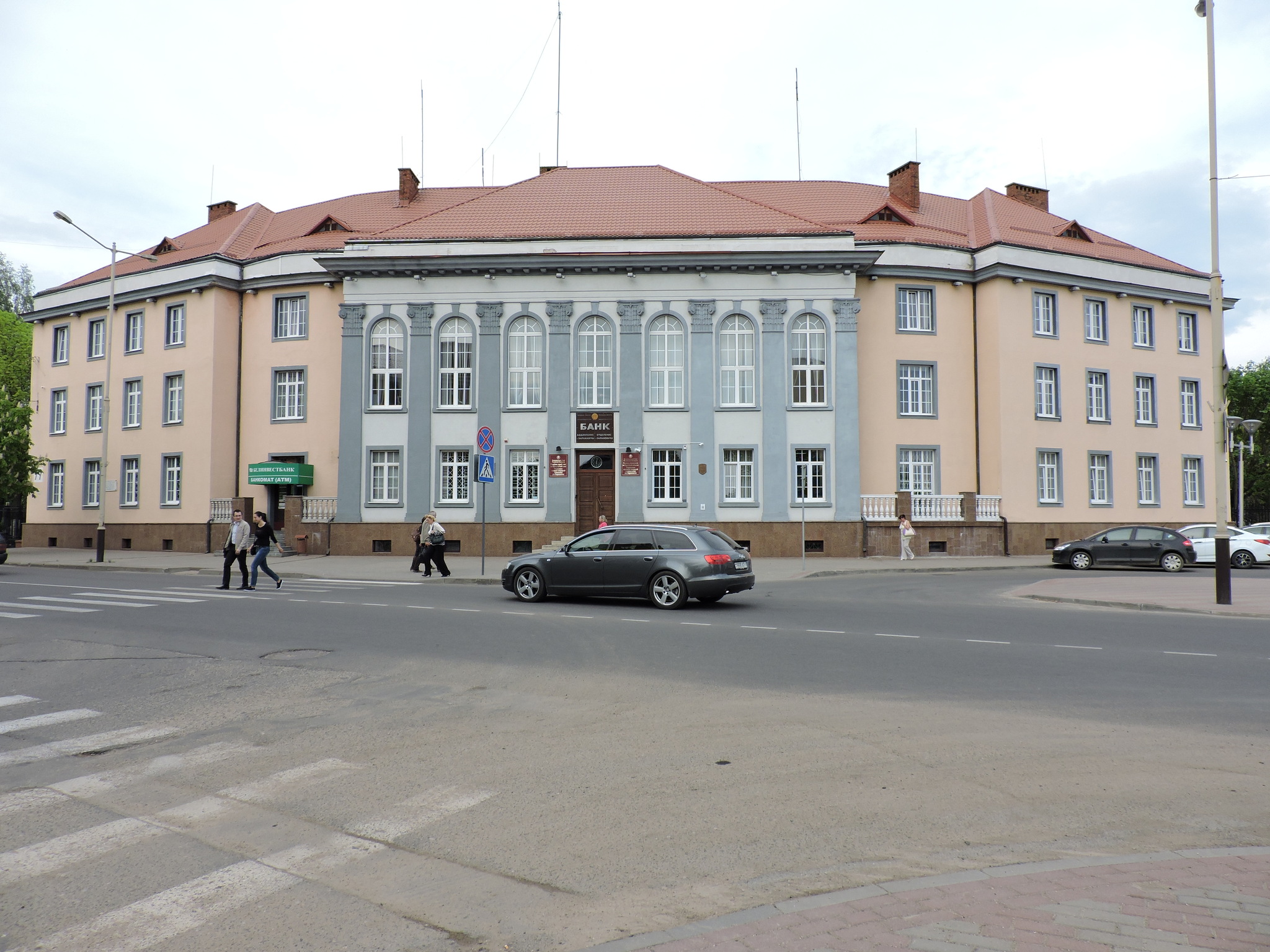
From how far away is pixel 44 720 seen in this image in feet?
24.0

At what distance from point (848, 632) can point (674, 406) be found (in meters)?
19.5

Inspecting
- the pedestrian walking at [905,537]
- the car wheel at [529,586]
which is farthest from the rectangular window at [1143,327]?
the car wheel at [529,586]

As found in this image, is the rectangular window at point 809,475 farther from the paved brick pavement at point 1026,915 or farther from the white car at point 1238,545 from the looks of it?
the paved brick pavement at point 1026,915

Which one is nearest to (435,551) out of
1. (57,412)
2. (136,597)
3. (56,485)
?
(136,597)

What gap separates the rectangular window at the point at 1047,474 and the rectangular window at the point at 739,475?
36.5ft

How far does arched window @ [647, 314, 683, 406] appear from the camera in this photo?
31438 mm

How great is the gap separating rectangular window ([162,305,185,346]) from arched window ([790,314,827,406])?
23.9 metres

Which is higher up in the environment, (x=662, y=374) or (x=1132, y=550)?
(x=662, y=374)

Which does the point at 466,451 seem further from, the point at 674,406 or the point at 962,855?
the point at 962,855

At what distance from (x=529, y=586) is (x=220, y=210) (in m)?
34.4

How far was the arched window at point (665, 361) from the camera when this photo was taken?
3144cm

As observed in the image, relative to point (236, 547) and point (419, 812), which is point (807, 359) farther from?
point (419, 812)

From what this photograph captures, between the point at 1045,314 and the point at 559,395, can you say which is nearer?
the point at 559,395

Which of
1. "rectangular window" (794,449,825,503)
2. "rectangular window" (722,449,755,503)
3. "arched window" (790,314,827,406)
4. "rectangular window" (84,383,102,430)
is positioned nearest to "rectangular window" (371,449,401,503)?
"rectangular window" (722,449,755,503)
